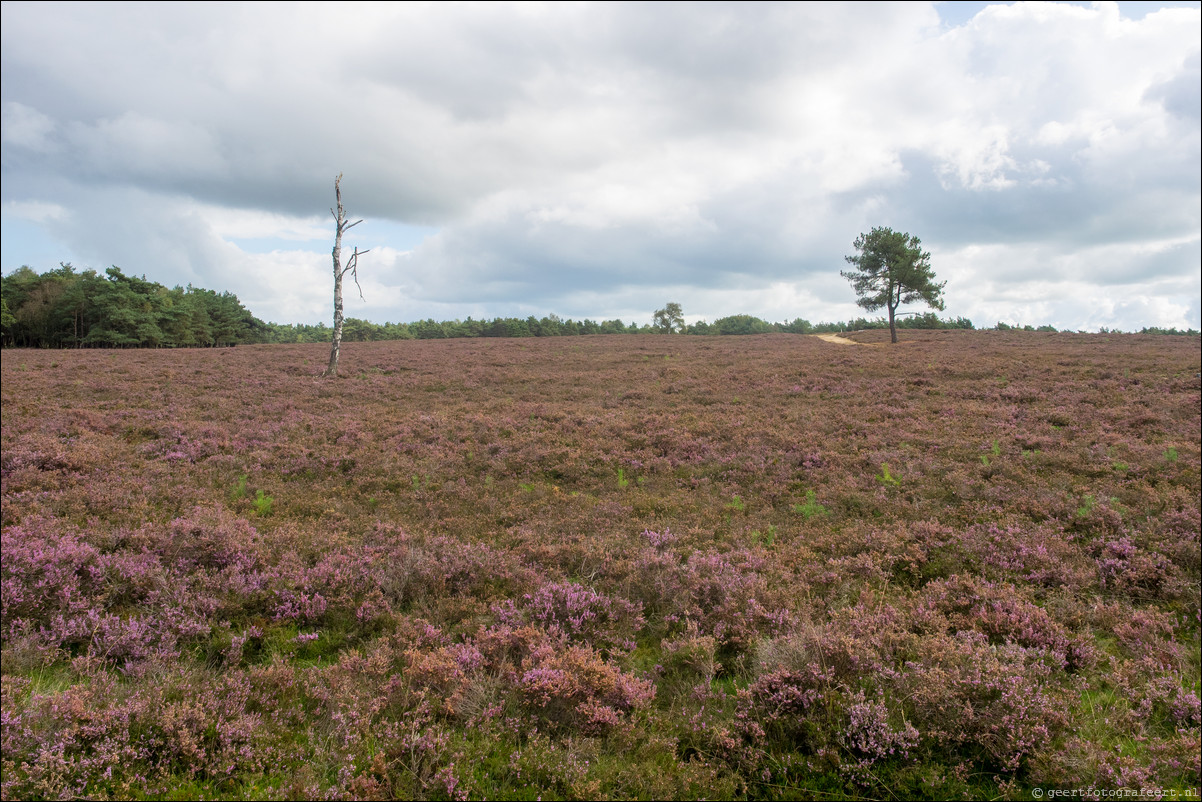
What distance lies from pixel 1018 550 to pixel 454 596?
8.61 meters

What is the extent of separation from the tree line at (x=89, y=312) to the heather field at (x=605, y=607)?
153ft

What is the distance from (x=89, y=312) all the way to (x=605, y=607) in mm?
71573

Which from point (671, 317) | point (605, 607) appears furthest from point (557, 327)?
point (605, 607)

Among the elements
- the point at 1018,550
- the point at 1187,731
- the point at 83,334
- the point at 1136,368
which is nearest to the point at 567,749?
the point at 1187,731

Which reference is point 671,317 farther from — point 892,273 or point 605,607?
point 605,607

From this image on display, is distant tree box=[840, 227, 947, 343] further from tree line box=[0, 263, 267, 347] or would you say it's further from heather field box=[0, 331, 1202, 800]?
tree line box=[0, 263, 267, 347]

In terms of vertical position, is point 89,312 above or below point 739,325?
below

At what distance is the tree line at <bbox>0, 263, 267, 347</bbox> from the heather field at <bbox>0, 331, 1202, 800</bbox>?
46.7 m

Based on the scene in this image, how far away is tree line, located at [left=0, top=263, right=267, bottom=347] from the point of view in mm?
50562

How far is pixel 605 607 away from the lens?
6.56 metres

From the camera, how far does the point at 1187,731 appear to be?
419cm

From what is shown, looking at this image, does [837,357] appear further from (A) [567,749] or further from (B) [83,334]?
(B) [83,334]

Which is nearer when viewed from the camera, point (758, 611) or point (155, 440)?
point (758, 611)

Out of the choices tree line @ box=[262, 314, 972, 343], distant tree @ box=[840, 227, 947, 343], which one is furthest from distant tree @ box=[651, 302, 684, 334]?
distant tree @ box=[840, 227, 947, 343]
